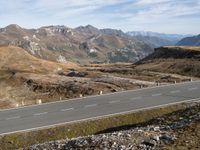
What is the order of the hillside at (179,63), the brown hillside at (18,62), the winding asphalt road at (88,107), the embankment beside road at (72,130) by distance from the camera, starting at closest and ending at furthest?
the embankment beside road at (72,130) → the winding asphalt road at (88,107) → the hillside at (179,63) → the brown hillside at (18,62)

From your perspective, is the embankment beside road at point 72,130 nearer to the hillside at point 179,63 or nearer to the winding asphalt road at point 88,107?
the winding asphalt road at point 88,107

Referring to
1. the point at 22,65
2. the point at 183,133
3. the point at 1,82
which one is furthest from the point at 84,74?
the point at 183,133

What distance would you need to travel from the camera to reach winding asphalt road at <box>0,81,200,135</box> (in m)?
31.0

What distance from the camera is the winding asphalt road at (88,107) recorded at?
31.0 meters

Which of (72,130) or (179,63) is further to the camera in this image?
(179,63)

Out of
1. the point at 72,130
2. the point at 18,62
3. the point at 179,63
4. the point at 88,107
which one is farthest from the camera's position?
the point at 18,62

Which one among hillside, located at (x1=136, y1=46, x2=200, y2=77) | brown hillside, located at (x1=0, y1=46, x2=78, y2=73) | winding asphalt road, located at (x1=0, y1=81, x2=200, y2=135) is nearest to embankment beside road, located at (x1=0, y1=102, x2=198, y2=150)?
winding asphalt road, located at (x1=0, y1=81, x2=200, y2=135)

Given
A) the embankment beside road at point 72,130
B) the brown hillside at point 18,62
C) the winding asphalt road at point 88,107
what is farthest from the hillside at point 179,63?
the embankment beside road at point 72,130

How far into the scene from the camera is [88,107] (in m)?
36.6

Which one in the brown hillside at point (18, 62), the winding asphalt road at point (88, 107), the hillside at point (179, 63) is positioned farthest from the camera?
the brown hillside at point (18, 62)

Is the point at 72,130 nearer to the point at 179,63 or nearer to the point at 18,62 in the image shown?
the point at 179,63

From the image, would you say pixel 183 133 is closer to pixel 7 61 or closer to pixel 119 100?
pixel 119 100

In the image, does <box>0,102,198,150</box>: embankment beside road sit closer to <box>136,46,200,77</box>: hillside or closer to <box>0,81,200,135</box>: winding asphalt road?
<box>0,81,200,135</box>: winding asphalt road

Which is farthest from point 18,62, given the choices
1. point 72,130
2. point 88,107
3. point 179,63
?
point 72,130
